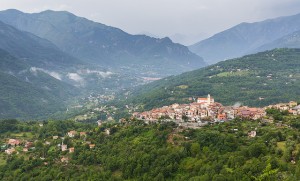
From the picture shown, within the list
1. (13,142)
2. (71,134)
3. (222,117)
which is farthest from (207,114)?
(13,142)

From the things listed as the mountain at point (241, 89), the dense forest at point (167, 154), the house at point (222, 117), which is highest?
the mountain at point (241, 89)

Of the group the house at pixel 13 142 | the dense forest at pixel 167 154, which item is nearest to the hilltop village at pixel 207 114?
the dense forest at pixel 167 154

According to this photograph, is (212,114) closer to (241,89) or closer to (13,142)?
(13,142)

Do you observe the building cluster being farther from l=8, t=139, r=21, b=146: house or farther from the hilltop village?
l=8, t=139, r=21, b=146: house

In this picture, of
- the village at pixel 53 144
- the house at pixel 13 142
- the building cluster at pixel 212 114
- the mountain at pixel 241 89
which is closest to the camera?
the village at pixel 53 144

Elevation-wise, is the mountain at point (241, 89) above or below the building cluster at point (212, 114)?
above

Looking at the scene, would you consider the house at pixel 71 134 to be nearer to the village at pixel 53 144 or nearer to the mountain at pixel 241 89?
the village at pixel 53 144

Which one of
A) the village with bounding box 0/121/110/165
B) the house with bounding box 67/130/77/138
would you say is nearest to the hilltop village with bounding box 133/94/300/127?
the village with bounding box 0/121/110/165

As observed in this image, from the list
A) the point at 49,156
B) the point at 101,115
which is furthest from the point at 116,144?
the point at 101,115

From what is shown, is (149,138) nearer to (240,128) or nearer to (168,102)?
(240,128)
